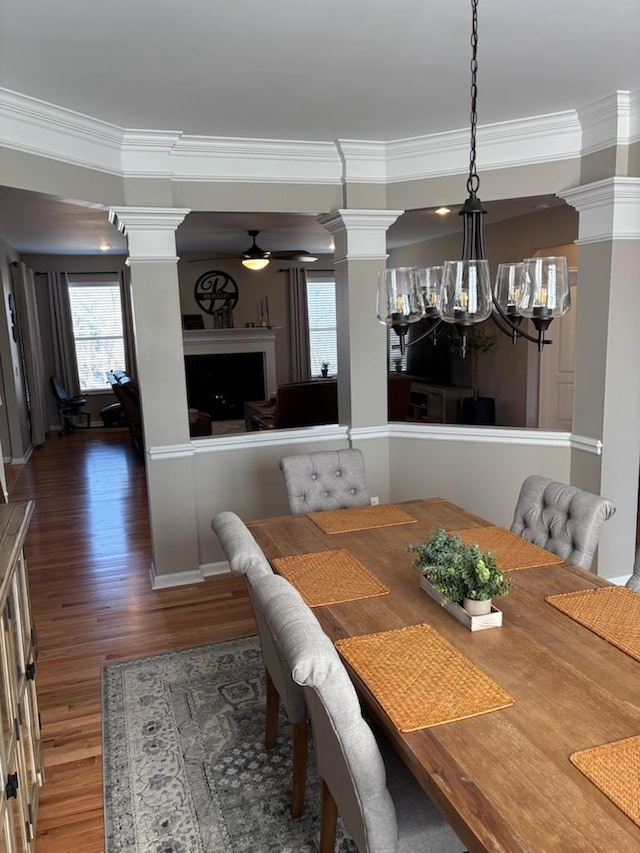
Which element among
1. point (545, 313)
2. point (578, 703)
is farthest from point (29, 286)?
point (578, 703)

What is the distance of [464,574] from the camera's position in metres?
1.84

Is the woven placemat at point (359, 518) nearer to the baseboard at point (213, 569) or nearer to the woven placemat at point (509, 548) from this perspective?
the woven placemat at point (509, 548)

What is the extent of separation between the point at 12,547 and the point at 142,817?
42.2 inches

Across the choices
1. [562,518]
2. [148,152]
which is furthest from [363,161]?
[562,518]

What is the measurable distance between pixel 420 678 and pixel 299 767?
79 cm

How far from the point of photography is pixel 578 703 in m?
1.46

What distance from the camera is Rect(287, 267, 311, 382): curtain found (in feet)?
31.1

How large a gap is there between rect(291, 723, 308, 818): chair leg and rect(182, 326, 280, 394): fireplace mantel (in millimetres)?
7108

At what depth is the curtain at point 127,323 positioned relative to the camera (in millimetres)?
9508

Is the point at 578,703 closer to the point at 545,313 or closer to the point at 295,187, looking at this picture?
the point at 545,313

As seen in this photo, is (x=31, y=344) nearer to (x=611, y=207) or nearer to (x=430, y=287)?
(x=611, y=207)

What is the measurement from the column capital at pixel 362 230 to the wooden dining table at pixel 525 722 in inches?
92.9

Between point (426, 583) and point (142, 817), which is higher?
point (426, 583)

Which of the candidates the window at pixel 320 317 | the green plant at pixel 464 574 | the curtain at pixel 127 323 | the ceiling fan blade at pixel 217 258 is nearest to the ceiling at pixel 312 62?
the green plant at pixel 464 574
